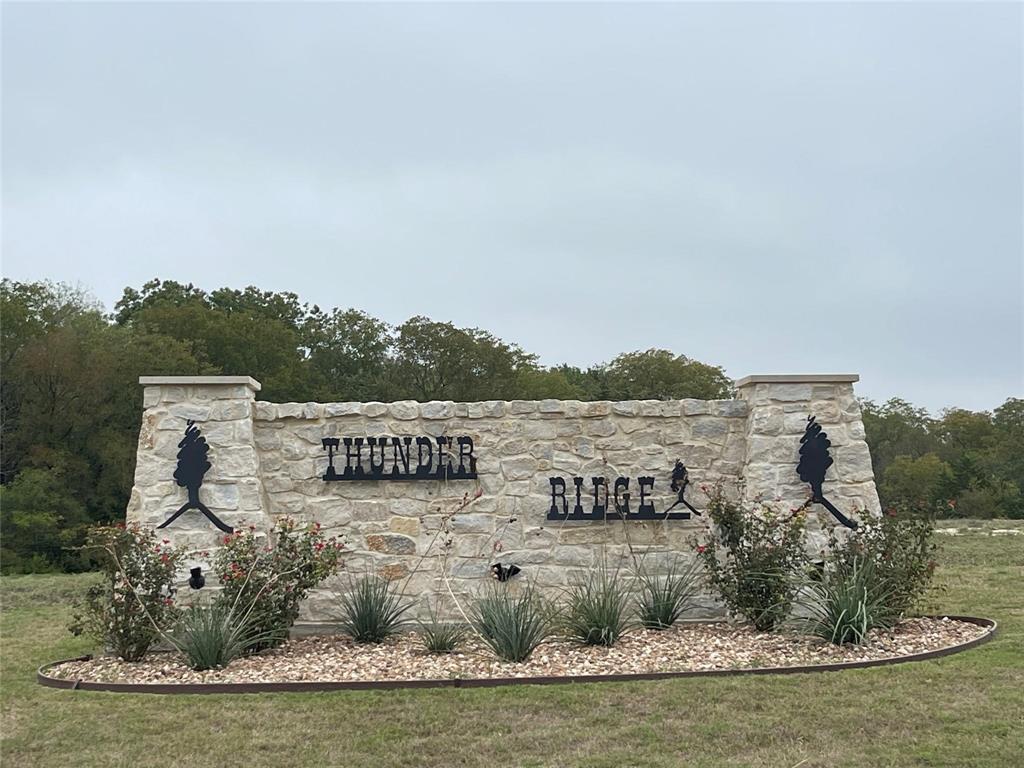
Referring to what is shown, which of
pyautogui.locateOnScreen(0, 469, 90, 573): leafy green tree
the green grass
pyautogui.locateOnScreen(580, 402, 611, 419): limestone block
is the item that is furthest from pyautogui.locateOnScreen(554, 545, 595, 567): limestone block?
pyautogui.locateOnScreen(0, 469, 90, 573): leafy green tree

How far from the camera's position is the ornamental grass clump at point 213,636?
680 cm

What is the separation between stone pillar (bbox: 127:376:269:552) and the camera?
813cm

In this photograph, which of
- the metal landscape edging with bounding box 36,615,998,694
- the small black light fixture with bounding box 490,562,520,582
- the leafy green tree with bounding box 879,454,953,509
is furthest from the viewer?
the leafy green tree with bounding box 879,454,953,509

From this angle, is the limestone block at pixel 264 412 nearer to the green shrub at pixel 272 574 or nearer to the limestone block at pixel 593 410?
the green shrub at pixel 272 574

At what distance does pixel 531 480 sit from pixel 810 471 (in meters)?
2.47

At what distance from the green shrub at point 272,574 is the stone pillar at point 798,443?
3.80 m

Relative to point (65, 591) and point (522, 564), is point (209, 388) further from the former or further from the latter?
point (65, 591)

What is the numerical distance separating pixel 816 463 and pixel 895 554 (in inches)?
40.7

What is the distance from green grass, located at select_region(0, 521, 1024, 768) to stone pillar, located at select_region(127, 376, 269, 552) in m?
1.83

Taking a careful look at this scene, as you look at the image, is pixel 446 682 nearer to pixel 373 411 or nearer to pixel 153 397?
pixel 373 411

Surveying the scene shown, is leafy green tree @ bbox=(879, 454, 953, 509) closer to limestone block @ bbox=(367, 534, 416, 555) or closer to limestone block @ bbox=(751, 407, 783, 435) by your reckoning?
limestone block @ bbox=(751, 407, 783, 435)

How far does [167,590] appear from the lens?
771 cm

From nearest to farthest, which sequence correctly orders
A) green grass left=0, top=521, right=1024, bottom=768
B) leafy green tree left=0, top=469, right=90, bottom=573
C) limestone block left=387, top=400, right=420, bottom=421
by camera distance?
green grass left=0, top=521, right=1024, bottom=768
limestone block left=387, top=400, right=420, bottom=421
leafy green tree left=0, top=469, right=90, bottom=573

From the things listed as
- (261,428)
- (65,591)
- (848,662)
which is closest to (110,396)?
(65,591)
